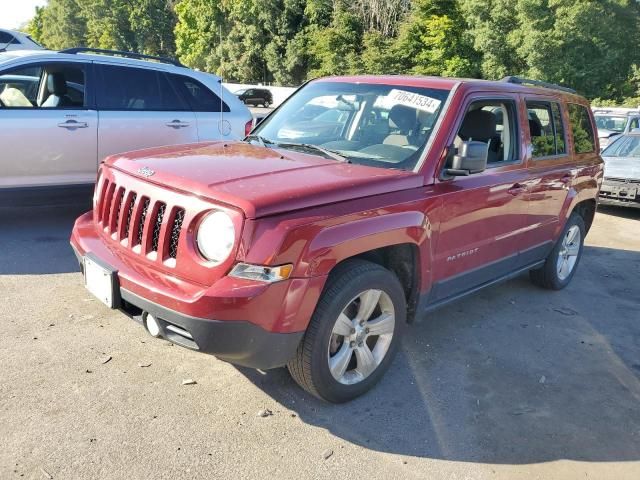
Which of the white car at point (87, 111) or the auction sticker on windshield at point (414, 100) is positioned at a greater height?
the auction sticker on windshield at point (414, 100)

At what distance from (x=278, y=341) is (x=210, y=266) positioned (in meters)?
0.49

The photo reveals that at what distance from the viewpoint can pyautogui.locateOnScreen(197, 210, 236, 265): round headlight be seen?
8.72ft

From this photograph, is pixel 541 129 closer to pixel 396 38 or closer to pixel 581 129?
pixel 581 129

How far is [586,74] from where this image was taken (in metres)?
33.7

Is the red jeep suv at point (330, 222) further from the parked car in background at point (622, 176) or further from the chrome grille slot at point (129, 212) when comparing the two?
the parked car in background at point (622, 176)

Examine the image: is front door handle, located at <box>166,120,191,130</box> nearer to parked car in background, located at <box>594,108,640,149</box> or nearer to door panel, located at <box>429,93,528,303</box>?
door panel, located at <box>429,93,528,303</box>

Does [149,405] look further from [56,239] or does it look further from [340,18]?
[340,18]

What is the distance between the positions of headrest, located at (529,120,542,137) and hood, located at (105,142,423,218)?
1.61 metres

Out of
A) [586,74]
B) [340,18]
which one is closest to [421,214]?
[586,74]

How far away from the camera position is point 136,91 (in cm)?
625

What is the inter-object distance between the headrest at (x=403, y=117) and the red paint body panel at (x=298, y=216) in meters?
0.21

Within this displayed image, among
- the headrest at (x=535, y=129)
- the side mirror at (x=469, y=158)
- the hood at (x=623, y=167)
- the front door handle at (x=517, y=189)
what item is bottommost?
the hood at (x=623, y=167)

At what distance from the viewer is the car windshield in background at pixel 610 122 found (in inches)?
580

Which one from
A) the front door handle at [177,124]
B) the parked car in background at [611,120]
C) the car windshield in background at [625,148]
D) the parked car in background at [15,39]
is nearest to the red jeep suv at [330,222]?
the front door handle at [177,124]
